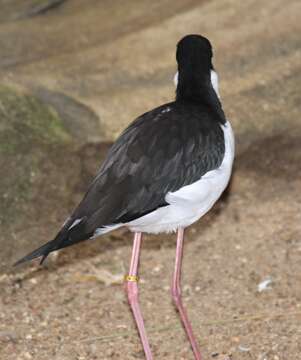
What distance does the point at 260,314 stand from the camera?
4.63 meters

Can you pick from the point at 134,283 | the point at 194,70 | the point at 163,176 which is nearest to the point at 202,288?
the point at 134,283

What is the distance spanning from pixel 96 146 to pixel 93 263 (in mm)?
944

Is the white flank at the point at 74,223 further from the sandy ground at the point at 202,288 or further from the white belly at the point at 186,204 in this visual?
the sandy ground at the point at 202,288

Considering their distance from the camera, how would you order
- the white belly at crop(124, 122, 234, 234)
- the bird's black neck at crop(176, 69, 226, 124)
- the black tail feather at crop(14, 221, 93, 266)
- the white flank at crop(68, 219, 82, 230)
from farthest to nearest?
the bird's black neck at crop(176, 69, 226, 124)
the white belly at crop(124, 122, 234, 234)
the white flank at crop(68, 219, 82, 230)
the black tail feather at crop(14, 221, 93, 266)

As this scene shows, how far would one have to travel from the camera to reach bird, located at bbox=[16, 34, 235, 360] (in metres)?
3.84

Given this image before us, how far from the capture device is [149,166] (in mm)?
3982

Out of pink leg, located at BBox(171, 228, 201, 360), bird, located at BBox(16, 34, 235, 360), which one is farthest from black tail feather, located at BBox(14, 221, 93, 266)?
pink leg, located at BBox(171, 228, 201, 360)

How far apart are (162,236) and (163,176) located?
65.0 inches

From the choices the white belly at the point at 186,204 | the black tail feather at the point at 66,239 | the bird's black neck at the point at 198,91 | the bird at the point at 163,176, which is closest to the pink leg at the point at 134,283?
the bird at the point at 163,176

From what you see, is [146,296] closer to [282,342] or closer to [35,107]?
[282,342]

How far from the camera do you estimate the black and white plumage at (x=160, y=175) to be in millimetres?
3834

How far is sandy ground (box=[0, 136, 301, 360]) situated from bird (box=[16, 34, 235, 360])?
0.29 metres

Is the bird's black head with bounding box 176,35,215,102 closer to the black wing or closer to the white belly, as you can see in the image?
the black wing

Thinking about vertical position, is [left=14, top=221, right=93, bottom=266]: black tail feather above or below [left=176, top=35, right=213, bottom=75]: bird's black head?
below
